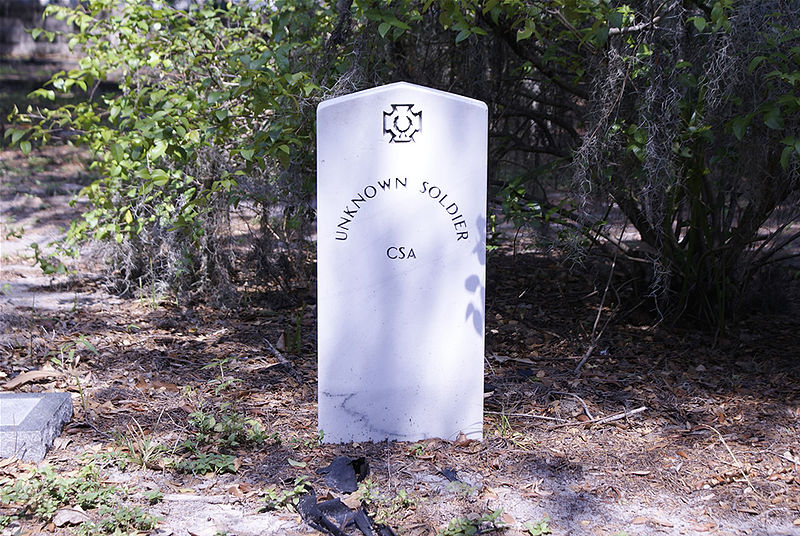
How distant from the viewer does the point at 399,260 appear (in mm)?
3465

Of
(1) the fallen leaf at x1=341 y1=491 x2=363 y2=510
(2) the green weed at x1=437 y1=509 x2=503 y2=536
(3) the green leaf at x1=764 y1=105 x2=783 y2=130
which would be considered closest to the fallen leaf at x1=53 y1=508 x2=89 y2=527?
(1) the fallen leaf at x1=341 y1=491 x2=363 y2=510

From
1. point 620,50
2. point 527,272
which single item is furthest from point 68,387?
point 527,272

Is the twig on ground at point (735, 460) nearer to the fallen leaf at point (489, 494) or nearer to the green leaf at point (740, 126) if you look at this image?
the fallen leaf at point (489, 494)

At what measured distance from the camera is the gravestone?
341 cm

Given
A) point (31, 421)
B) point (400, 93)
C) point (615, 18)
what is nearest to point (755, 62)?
point (615, 18)

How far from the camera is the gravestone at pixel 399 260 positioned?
3.41 m

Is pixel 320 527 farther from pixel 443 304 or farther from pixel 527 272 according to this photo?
pixel 527 272

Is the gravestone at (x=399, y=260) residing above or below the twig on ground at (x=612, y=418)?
above

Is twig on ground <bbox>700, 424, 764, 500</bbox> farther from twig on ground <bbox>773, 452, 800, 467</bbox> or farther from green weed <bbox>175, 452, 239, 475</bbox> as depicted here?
green weed <bbox>175, 452, 239, 475</bbox>

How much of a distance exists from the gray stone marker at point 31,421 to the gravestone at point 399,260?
1.18m

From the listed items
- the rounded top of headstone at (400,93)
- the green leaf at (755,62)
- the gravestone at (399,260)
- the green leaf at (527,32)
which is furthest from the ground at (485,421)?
the green leaf at (527,32)

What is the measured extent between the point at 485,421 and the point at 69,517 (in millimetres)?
1927

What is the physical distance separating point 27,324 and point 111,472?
91.1 inches

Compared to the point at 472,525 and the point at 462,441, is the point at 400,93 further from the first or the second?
the point at 472,525
